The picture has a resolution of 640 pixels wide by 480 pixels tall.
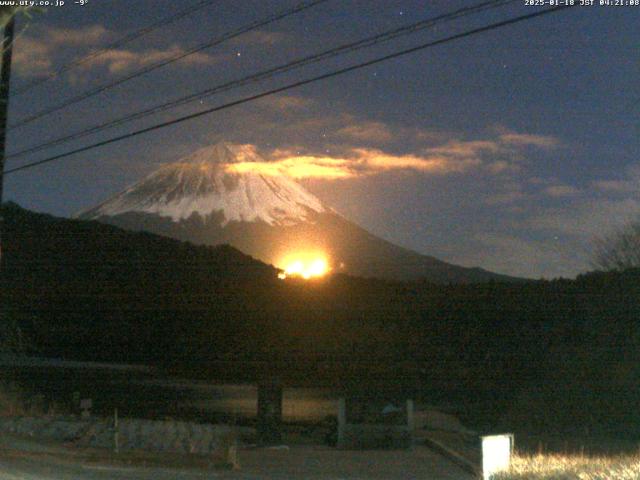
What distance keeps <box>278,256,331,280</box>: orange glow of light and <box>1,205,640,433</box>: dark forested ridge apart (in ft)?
1.92

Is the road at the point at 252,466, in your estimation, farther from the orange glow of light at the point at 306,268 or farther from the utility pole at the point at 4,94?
the orange glow of light at the point at 306,268

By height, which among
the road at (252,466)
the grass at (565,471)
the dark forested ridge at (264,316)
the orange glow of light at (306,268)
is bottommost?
the road at (252,466)

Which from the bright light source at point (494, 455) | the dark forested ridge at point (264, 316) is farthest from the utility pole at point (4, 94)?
the dark forested ridge at point (264, 316)

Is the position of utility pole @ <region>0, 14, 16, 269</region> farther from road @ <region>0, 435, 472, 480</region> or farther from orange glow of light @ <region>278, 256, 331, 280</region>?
orange glow of light @ <region>278, 256, 331, 280</region>

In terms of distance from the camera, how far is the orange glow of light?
128 ft

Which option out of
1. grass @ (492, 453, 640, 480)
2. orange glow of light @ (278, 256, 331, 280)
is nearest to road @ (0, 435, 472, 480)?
grass @ (492, 453, 640, 480)

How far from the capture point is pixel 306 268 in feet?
142

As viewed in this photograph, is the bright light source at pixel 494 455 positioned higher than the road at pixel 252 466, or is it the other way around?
the bright light source at pixel 494 455

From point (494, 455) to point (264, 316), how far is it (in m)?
27.7

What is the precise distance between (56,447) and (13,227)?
72.2 ft

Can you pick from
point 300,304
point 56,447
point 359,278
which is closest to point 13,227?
point 300,304

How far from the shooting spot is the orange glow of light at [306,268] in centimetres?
3894

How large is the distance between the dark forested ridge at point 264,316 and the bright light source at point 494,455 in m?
20.5

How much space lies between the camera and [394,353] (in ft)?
119
